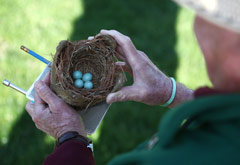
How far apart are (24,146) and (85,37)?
4.81 ft

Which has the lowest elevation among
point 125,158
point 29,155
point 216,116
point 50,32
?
point 29,155

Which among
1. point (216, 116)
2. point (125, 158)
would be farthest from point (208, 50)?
point (125, 158)

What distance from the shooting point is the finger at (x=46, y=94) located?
1.55 meters

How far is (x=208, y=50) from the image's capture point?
0.95 meters

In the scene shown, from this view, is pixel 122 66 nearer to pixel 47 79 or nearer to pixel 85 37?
pixel 47 79

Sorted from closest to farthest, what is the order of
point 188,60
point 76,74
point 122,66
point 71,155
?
point 71,155, point 122,66, point 76,74, point 188,60

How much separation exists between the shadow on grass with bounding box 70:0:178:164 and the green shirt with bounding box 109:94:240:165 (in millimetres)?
1698

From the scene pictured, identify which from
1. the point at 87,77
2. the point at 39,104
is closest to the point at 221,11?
the point at 39,104

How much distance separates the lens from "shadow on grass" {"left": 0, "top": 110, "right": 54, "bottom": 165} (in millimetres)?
2418

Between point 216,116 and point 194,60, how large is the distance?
9.36 feet

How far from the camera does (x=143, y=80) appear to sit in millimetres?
1615

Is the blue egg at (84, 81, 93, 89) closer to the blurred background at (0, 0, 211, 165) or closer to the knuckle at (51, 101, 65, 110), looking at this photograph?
the knuckle at (51, 101, 65, 110)

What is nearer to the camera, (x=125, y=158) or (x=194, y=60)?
(x=125, y=158)

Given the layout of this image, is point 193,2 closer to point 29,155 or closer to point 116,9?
point 29,155
